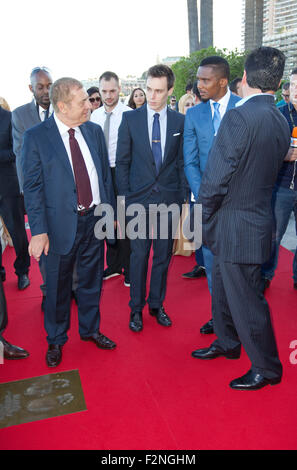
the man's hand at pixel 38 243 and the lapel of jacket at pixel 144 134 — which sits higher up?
the lapel of jacket at pixel 144 134

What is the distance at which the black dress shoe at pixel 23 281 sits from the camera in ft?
11.9

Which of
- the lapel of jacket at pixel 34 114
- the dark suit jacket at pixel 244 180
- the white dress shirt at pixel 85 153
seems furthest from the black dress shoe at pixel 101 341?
the lapel of jacket at pixel 34 114

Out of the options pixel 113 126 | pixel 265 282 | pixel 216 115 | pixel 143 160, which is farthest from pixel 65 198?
pixel 265 282

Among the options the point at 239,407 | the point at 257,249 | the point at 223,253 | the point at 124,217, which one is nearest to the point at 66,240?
the point at 124,217

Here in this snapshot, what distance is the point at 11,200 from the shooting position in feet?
11.8

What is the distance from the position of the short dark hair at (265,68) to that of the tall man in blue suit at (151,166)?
2.83 ft

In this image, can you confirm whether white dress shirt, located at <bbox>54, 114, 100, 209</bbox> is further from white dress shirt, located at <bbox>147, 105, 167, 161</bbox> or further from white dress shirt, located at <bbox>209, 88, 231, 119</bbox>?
white dress shirt, located at <bbox>209, 88, 231, 119</bbox>

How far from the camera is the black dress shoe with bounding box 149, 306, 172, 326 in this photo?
2.95 metres

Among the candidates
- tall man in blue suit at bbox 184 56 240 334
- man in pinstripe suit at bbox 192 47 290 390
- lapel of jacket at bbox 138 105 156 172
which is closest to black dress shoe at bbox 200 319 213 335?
tall man in blue suit at bbox 184 56 240 334

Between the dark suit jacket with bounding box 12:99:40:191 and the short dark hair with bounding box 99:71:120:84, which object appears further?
the short dark hair with bounding box 99:71:120:84

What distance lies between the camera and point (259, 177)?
192 centimetres

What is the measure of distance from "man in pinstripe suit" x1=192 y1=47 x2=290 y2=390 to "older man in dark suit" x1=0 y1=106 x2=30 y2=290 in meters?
2.08

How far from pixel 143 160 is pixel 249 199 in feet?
3.30

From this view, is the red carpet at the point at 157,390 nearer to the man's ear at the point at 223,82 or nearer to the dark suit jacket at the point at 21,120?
the dark suit jacket at the point at 21,120
